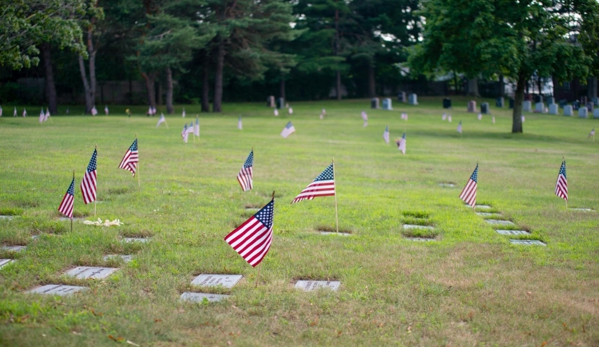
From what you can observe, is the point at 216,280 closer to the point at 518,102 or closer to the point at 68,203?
the point at 68,203

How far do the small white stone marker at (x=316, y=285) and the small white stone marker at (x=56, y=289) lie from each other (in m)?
2.08

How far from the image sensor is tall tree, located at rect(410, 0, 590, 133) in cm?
2766

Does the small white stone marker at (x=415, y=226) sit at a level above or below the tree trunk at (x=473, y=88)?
below

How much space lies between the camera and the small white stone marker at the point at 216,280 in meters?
6.39

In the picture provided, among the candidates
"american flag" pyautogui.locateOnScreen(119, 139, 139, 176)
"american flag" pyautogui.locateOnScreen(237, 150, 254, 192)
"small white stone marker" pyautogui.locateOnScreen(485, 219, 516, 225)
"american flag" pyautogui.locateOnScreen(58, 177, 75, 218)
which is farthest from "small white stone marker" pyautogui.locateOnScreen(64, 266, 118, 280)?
"small white stone marker" pyautogui.locateOnScreen(485, 219, 516, 225)

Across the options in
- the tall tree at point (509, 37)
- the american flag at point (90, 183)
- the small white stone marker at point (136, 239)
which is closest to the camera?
the small white stone marker at point (136, 239)

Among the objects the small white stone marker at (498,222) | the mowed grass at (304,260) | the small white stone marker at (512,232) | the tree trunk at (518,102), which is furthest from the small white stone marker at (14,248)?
the tree trunk at (518,102)

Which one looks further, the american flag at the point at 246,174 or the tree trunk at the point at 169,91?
the tree trunk at the point at 169,91

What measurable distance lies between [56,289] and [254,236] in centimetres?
193

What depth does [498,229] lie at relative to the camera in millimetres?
9648

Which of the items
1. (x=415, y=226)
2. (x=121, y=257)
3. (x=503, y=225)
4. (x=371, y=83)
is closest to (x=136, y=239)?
(x=121, y=257)

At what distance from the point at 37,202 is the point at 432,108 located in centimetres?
4669

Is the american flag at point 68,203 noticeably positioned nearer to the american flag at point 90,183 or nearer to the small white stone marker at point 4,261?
the american flag at point 90,183

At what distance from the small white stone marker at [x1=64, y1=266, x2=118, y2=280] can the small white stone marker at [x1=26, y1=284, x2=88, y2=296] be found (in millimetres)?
290
